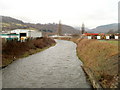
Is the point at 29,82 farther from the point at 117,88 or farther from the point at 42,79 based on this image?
the point at 117,88

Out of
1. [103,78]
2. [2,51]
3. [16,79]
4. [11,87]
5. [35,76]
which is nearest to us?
[103,78]

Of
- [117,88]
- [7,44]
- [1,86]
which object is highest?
[7,44]

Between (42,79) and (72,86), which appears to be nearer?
(72,86)

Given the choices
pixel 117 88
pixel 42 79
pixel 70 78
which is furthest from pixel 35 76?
pixel 117 88

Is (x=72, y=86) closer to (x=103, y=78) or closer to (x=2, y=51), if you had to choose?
(x=103, y=78)

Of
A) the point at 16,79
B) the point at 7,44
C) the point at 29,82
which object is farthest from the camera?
the point at 7,44

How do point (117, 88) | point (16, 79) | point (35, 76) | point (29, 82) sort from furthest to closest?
point (35, 76)
point (16, 79)
point (29, 82)
point (117, 88)

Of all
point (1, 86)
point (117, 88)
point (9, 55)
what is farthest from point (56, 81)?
point (9, 55)

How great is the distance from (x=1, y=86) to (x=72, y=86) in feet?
18.0

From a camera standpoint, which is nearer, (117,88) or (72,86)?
(117,88)

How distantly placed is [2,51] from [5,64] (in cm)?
358

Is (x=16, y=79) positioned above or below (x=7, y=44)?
below

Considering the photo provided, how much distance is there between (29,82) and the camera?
37.9 ft

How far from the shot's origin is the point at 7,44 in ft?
73.3
